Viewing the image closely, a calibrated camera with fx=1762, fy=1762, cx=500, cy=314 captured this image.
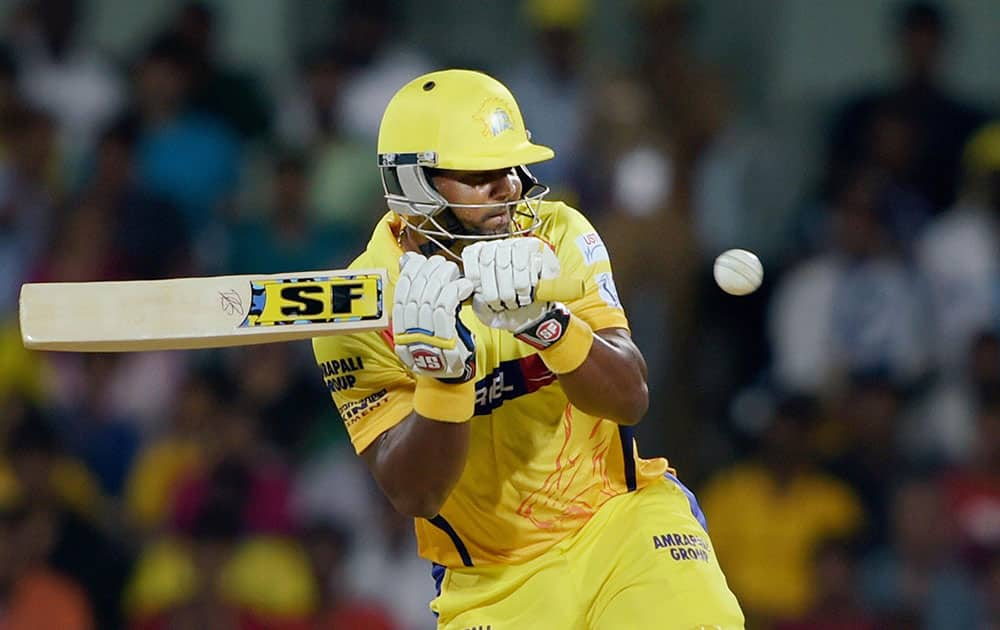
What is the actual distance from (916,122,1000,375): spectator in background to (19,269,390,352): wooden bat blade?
4062 mm

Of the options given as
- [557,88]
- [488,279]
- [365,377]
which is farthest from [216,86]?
[488,279]

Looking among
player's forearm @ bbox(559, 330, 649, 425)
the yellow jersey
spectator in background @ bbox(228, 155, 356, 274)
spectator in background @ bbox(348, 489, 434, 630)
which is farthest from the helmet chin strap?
spectator in background @ bbox(228, 155, 356, 274)

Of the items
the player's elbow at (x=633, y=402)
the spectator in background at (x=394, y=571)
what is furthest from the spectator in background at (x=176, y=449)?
the player's elbow at (x=633, y=402)

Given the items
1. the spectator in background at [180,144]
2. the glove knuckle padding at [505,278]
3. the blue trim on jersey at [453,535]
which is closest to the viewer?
the glove knuckle padding at [505,278]

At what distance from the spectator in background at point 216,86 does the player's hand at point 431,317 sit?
455cm

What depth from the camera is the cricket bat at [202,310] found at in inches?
143

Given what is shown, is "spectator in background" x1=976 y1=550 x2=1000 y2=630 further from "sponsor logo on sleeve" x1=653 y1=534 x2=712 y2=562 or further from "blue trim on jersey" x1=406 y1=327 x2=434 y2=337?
"blue trim on jersey" x1=406 y1=327 x2=434 y2=337

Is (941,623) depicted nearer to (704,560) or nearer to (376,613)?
(376,613)

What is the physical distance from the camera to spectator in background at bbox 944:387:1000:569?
22.1 feet

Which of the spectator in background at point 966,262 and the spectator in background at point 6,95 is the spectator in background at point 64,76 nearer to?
the spectator in background at point 6,95

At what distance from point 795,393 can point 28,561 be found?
3043 mm

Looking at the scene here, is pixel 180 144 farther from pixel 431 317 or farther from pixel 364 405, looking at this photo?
pixel 431 317

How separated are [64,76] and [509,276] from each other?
5.17 meters

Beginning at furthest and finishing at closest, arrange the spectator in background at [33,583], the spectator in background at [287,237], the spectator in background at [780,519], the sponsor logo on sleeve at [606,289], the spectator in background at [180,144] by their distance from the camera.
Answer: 1. the spectator in background at [180,144]
2. the spectator in background at [287,237]
3. the spectator in background at [780,519]
4. the spectator in background at [33,583]
5. the sponsor logo on sleeve at [606,289]
